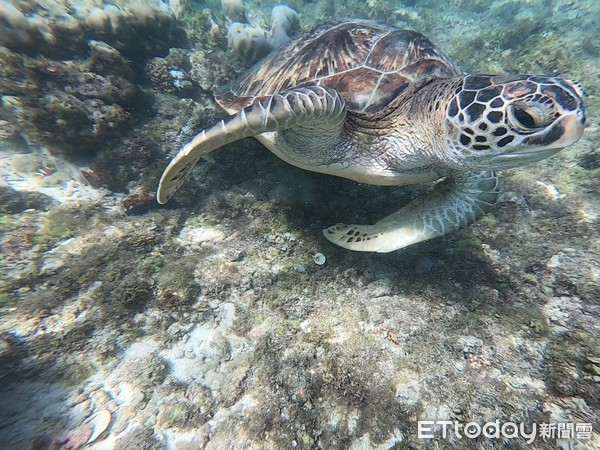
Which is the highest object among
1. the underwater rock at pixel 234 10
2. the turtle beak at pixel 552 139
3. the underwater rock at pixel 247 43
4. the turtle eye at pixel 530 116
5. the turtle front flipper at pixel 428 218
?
the underwater rock at pixel 234 10

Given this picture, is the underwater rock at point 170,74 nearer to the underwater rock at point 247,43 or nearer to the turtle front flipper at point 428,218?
the underwater rock at point 247,43

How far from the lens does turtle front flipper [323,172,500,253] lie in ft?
6.67

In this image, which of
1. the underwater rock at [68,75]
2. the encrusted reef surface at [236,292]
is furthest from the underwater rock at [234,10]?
the encrusted reef surface at [236,292]

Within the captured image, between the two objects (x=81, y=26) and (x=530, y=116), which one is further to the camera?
(x=81, y=26)

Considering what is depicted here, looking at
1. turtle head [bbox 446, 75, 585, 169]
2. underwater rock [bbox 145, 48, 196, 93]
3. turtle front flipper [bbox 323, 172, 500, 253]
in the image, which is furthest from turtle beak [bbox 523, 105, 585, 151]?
underwater rock [bbox 145, 48, 196, 93]

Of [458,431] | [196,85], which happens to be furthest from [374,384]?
[196,85]

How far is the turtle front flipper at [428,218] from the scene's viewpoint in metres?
2.03

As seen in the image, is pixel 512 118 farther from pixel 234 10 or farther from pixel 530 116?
pixel 234 10

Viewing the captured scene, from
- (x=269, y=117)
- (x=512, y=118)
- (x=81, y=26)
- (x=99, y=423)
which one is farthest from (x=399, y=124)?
(x=81, y=26)

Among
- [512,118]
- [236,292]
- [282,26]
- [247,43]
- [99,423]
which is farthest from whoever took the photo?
[282,26]

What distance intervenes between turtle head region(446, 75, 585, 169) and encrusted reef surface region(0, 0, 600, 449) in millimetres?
818

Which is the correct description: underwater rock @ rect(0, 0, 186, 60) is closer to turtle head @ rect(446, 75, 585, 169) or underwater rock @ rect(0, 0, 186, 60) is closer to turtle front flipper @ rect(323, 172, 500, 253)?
turtle front flipper @ rect(323, 172, 500, 253)

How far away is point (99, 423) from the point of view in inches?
51.9

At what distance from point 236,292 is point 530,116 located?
6.59 ft
